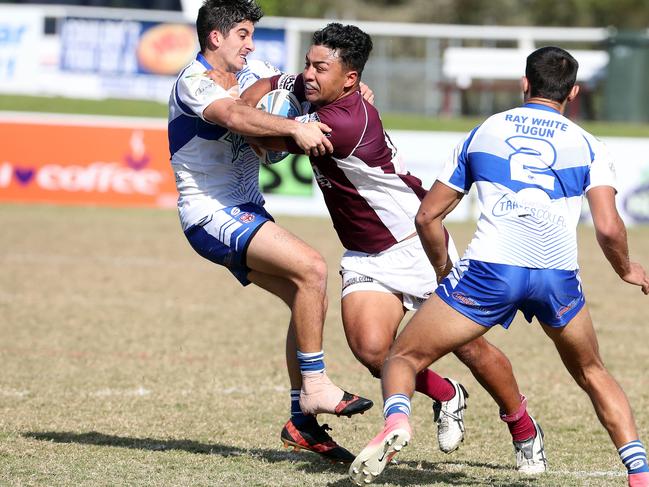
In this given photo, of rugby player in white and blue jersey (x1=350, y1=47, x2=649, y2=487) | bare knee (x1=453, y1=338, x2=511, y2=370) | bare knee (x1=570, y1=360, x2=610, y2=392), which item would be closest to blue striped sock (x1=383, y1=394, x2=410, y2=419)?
rugby player in white and blue jersey (x1=350, y1=47, x2=649, y2=487)

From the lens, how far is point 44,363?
845cm

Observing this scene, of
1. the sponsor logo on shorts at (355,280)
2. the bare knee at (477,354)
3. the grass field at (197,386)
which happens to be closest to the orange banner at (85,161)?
the grass field at (197,386)

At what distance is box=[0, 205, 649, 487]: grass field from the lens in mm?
5656

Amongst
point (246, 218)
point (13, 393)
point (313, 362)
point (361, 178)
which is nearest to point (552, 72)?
point (361, 178)

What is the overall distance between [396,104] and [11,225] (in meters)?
11.2

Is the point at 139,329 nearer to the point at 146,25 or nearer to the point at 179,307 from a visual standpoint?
the point at 179,307

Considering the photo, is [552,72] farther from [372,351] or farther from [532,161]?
[372,351]

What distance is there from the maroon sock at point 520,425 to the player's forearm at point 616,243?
1.22 m

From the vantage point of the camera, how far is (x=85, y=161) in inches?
757

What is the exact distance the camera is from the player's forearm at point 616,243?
468 centimetres

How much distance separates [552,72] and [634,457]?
5.41ft

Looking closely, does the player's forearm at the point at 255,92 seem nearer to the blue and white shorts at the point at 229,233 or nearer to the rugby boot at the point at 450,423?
the blue and white shorts at the point at 229,233

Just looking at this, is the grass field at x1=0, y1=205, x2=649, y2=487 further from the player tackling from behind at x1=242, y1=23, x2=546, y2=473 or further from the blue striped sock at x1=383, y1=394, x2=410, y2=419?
the blue striped sock at x1=383, y1=394, x2=410, y2=419

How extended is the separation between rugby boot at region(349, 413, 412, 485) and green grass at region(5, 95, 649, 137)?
18487 millimetres
